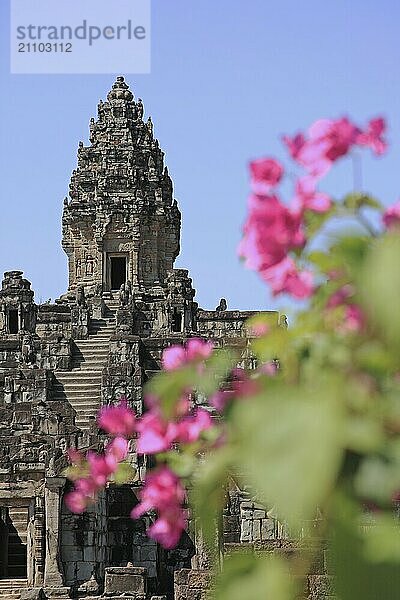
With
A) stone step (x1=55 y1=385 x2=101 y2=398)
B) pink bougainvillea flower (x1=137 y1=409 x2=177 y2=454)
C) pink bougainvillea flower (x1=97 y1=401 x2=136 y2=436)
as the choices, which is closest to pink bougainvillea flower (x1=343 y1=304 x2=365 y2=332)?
pink bougainvillea flower (x1=137 y1=409 x2=177 y2=454)

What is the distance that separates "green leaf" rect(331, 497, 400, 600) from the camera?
165 cm

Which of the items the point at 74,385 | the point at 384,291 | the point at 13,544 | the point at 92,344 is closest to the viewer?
the point at 384,291

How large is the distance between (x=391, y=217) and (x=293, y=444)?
576mm

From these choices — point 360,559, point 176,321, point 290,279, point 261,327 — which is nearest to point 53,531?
point 176,321

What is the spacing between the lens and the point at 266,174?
6.92 ft

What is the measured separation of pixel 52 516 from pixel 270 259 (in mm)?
16443

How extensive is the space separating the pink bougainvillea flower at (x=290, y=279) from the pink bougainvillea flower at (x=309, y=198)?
10cm

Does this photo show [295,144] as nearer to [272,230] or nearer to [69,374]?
[272,230]

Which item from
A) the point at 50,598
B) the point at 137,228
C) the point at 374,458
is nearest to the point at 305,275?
the point at 374,458

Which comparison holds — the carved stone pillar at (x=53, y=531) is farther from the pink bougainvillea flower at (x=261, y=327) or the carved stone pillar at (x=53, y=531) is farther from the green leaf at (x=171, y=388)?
the green leaf at (x=171, y=388)

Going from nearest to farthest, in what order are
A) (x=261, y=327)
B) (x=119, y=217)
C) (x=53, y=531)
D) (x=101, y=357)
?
(x=261, y=327) < (x=53, y=531) < (x=101, y=357) < (x=119, y=217)

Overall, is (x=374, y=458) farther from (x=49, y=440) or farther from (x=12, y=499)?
(x=49, y=440)

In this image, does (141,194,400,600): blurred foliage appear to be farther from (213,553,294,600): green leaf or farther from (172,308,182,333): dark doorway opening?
(172,308,182,333): dark doorway opening

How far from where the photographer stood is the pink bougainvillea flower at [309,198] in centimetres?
197
